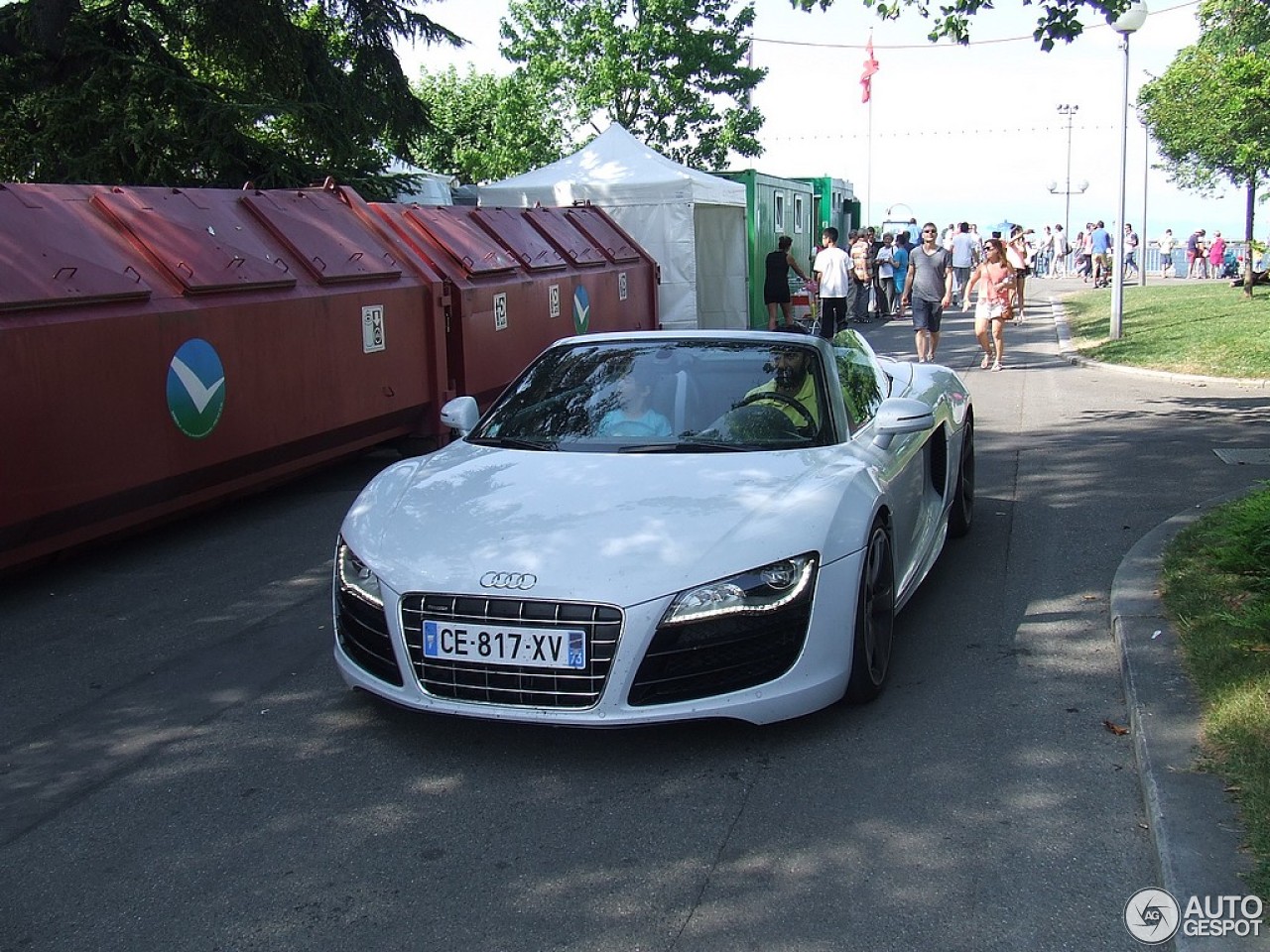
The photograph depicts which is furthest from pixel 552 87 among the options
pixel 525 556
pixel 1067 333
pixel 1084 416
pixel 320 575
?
pixel 525 556

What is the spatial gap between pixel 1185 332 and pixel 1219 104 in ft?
20.1

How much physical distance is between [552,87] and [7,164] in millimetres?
26482

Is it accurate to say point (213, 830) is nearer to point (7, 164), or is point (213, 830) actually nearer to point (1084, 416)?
point (1084, 416)

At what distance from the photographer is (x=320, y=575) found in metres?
6.91

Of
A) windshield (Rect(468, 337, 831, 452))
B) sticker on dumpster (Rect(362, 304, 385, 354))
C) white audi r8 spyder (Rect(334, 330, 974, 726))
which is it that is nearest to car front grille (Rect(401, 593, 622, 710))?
white audi r8 spyder (Rect(334, 330, 974, 726))

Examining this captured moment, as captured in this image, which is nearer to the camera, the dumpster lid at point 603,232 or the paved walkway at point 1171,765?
the paved walkway at point 1171,765

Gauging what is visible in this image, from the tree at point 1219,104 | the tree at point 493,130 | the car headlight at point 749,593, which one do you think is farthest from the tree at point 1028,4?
the tree at point 493,130

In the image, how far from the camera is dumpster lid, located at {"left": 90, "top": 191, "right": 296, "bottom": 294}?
7852 mm

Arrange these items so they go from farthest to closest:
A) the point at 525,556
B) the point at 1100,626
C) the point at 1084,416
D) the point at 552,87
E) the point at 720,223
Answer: the point at 552,87 < the point at 720,223 < the point at 1084,416 < the point at 1100,626 < the point at 525,556

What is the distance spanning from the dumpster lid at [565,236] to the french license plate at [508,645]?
34.0 feet

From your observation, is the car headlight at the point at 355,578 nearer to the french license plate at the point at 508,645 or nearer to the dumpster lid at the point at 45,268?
the french license plate at the point at 508,645

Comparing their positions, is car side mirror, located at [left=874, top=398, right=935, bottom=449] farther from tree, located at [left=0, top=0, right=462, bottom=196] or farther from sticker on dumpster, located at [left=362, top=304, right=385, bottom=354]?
tree, located at [left=0, top=0, right=462, bottom=196]

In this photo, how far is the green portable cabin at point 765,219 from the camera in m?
21.8

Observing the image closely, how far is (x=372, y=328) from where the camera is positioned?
9.84m
